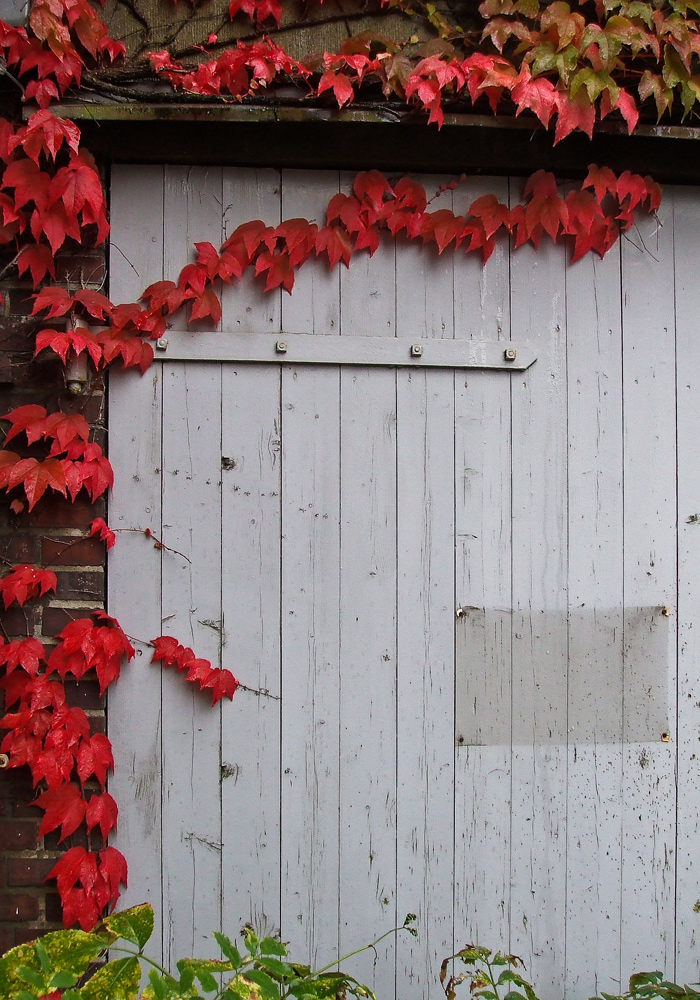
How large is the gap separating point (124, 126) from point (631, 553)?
6.07 feet

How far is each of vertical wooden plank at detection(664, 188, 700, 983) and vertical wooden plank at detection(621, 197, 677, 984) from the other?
0.08 ft

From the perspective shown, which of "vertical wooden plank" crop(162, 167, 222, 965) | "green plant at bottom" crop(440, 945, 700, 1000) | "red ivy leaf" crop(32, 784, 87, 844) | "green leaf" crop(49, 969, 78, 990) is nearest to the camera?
"green leaf" crop(49, 969, 78, 990)

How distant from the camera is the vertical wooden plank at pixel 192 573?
1808mm

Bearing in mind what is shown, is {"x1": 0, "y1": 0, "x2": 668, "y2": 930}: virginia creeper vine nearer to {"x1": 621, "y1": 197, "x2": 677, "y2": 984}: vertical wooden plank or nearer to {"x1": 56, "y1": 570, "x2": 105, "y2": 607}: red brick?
{"x1": 56, "y1": 570, "x2": 105, "y2": 607}: red brick

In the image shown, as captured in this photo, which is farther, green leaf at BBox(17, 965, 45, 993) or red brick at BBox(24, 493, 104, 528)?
red brick at BBox(24, 493, 104, 528)

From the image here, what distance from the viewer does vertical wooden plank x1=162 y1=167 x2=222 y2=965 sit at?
71.2 inches

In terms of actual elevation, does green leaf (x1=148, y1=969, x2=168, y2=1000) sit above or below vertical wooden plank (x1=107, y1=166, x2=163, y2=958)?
below

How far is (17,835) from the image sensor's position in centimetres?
175

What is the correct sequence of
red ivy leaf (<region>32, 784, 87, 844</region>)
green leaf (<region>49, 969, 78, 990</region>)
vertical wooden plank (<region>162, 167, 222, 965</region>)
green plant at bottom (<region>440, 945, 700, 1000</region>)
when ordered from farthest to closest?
vertical wooden plank (<region>162, 167, 222, 965</region>), red ivy leaf (<region>32, 784, 87, 844</region>), green plant at bottom (<region>440, 945, 700, 1000</region>), green leaf (<region>49, 969, 78, 990</region>)

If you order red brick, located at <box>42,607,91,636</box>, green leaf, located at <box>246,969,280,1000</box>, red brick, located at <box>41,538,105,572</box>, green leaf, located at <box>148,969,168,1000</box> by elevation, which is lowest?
green leaf, located at <box>246,969,280,1000</box>

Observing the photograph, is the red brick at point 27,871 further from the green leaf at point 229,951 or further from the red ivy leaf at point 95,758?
the green leaf at point 229,951

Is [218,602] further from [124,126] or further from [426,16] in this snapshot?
[426,16]

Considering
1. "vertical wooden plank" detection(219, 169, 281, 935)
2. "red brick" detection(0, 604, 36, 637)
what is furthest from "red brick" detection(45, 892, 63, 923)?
"red brick" detection(0, 604, 36, 637)

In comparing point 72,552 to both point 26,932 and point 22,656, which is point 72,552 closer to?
point 22,656
